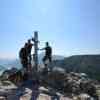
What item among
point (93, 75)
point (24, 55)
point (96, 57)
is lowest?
point (93, 75)

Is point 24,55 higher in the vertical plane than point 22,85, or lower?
higher

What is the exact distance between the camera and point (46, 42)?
9070 millimetres

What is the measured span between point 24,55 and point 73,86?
2996mm

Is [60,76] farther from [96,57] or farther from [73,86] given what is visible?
[96,57]

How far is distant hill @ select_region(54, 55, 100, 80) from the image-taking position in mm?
21009

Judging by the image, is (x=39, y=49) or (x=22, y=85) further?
(x=39, y=49)

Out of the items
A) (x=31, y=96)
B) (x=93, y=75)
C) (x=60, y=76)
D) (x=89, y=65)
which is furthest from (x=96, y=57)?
(x=31, y=96)

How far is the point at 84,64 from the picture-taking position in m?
22.1

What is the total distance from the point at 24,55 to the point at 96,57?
1565cm

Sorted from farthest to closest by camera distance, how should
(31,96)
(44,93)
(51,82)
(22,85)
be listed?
(51,82), (22,85), (44,93), (31,96)

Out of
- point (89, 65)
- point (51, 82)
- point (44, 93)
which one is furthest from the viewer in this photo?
point (89, 65)

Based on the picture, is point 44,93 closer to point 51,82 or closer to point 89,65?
point 51,82

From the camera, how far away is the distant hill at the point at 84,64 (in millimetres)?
21009

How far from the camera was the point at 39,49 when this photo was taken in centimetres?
884
